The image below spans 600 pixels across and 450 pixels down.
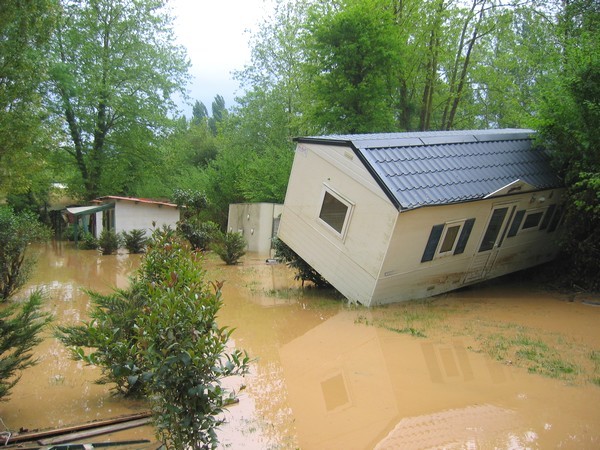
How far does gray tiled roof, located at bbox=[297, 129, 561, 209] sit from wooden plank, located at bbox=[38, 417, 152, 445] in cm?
657

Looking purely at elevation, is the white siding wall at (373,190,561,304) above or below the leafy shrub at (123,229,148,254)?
above

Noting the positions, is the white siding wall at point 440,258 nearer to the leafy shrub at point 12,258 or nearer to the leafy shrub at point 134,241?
the leafy shrub at point 12,258

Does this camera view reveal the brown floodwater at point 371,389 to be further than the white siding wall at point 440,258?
No

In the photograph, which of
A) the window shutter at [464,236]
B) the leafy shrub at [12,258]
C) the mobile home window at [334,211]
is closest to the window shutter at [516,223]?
the window shutter at [464,236]

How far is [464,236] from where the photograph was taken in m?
12.7

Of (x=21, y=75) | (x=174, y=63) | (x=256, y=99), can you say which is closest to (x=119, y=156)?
(x=174, y=63)

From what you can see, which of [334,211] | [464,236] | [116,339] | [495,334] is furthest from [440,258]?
[116,339]

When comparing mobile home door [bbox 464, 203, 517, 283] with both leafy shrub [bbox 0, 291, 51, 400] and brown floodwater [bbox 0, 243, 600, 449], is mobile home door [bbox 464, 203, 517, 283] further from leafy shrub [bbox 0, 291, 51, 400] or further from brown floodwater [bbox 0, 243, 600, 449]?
leafy shrub [bbox 0, 291, 51, 400]

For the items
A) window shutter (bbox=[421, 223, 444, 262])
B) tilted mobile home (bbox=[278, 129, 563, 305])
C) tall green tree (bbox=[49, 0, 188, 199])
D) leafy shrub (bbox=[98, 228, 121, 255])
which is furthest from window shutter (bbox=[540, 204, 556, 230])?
tall green tree (bbox=[49, 0, 188, 199])

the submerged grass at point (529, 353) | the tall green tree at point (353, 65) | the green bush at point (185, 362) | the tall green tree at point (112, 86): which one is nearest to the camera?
the green bush at point (185, 362)

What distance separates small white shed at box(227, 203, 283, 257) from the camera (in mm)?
→ 23156

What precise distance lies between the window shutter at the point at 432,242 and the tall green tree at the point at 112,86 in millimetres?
25308

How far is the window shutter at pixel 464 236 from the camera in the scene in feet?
41.4

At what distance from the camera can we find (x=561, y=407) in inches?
246
